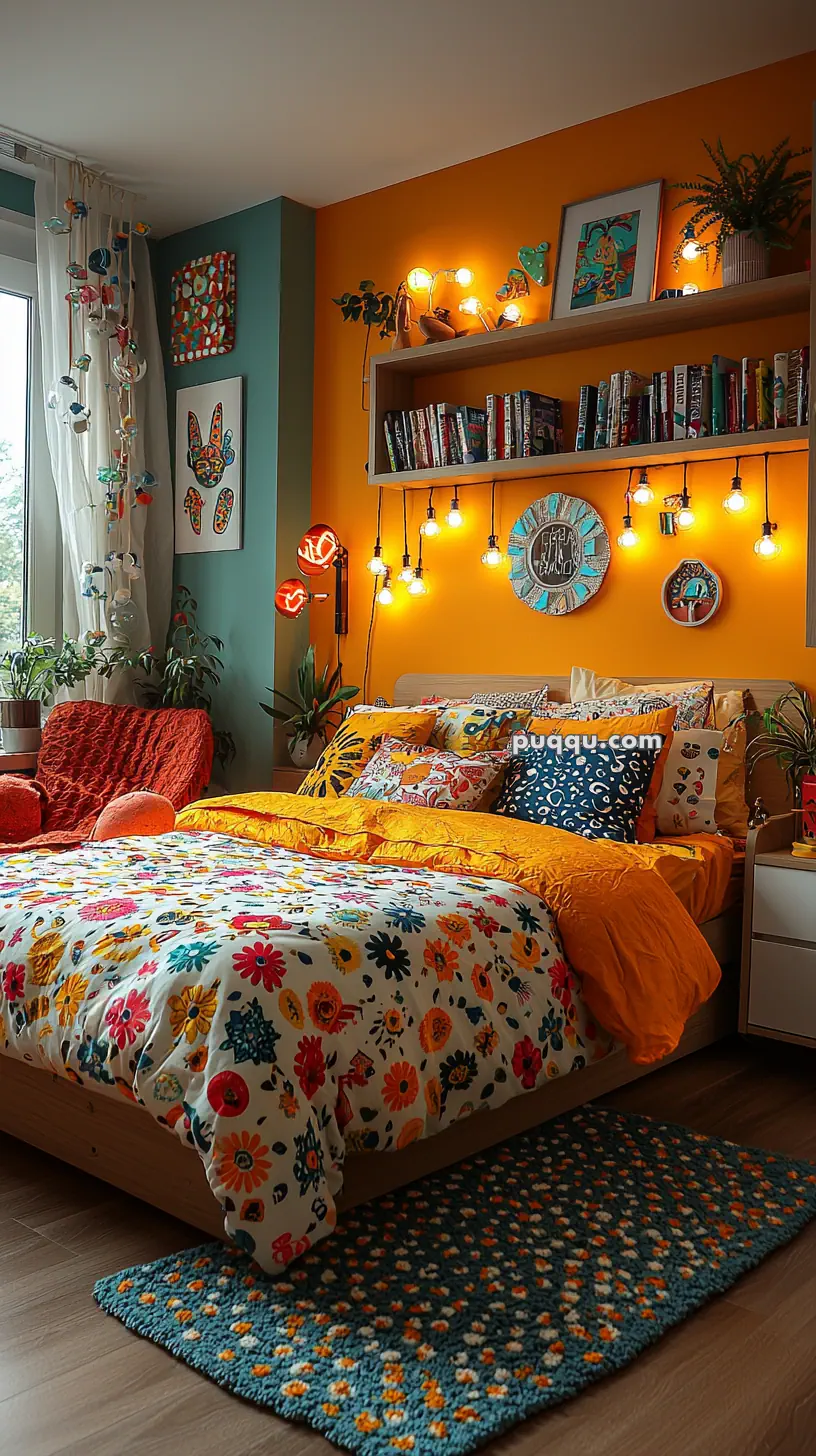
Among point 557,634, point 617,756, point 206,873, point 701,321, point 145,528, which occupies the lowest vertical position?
point 206,873

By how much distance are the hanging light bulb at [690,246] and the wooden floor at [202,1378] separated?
2.86m

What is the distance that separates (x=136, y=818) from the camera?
3865 millimetres

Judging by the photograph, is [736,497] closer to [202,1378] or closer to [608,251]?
[608,251]

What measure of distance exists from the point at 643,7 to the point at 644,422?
3.73 feet

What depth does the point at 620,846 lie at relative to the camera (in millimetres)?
3139

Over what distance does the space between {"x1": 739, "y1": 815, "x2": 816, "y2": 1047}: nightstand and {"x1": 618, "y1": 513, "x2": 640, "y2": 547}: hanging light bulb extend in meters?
1.12

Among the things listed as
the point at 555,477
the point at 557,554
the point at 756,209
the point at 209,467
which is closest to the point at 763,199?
the point at 756,209

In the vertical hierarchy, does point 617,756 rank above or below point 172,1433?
above

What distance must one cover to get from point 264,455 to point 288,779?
4.30 ft

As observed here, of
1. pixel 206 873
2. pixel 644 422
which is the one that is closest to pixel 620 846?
pixel 206 873

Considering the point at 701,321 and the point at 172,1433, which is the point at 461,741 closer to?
the point at 701,321

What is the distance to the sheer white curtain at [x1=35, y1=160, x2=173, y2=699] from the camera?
4656 millimetres

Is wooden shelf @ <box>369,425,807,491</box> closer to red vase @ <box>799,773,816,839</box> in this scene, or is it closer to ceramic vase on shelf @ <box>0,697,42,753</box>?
red vase @ <box>799,773,816,839</box>

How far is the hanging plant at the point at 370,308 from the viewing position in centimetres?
470
